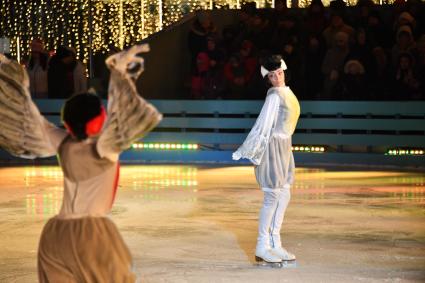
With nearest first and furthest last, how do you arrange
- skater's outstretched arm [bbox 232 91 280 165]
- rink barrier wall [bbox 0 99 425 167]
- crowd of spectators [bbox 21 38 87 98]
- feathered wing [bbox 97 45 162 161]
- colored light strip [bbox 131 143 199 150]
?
feathered wing [bbox 97 45 162 161], skater's outstretched arm [bbox 232 91 280 165], rink barrier wall [bbox 0 99 425 167], colored light strip [bbox 131 143 199 150], crowd of spectators [bbox 21 38 87 98]

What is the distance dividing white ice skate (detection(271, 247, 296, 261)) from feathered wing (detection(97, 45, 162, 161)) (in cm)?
422

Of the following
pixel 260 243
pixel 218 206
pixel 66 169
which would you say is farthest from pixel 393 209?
pixel 66 169

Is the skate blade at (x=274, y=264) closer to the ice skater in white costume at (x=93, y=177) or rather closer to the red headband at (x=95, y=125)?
the ice skater in white costume at (x=93, y=177)

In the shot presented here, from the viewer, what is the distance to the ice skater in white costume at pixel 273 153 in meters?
9.52

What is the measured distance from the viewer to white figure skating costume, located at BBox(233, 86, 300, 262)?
951 cm

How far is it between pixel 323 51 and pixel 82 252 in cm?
1454

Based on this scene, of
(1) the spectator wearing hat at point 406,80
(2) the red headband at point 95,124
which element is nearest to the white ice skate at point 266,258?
(2) the red headband at point 95,124

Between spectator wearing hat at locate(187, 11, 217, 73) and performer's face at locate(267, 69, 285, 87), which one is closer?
performer's face at locate(267, 69, 285, 87)

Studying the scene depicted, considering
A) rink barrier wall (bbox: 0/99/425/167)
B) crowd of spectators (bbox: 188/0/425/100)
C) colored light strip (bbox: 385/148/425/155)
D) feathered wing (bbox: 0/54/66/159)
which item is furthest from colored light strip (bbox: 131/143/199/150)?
feathered wing (bbox: 0/54/66/159)

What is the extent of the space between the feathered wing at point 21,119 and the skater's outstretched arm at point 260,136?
3.61m

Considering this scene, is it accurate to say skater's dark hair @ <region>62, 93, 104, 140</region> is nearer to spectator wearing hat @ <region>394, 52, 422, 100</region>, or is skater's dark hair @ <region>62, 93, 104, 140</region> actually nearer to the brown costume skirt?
the brown costume skirt

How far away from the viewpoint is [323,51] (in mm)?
19844

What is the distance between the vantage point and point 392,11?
2077 cm

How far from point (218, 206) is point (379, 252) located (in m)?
3.71
